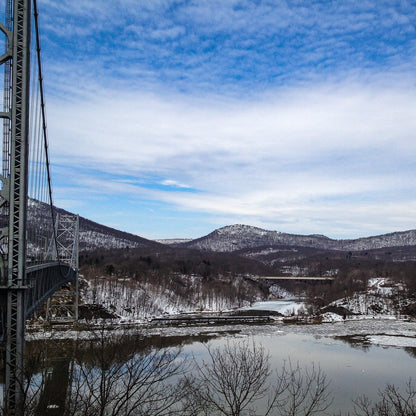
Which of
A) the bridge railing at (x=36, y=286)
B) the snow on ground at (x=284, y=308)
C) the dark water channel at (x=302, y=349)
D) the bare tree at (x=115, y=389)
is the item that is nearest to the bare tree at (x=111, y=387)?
the bare tree at (x=115, y=389)

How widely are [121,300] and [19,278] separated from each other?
59.4 meters

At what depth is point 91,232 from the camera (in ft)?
646

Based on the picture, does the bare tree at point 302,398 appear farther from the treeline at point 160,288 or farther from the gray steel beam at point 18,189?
the treeline at point 160,288

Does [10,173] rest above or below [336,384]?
above

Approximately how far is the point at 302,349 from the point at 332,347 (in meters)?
3.28

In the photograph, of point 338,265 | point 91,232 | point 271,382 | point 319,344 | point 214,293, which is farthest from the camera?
point 91,232

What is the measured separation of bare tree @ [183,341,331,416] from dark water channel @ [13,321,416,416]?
193 cm

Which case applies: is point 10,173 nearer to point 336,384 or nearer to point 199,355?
point 336,384

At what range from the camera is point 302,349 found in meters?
35.4

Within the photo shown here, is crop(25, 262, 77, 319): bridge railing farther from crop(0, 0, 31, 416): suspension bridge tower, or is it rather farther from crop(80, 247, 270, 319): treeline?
crop(80, 247, 270, 319): treeline

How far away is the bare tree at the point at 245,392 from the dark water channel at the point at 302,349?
1.93 meters

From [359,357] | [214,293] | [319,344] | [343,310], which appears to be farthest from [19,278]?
[214,293]

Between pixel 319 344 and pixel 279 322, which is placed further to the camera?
pixel 279 322

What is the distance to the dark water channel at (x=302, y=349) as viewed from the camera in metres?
17.7
